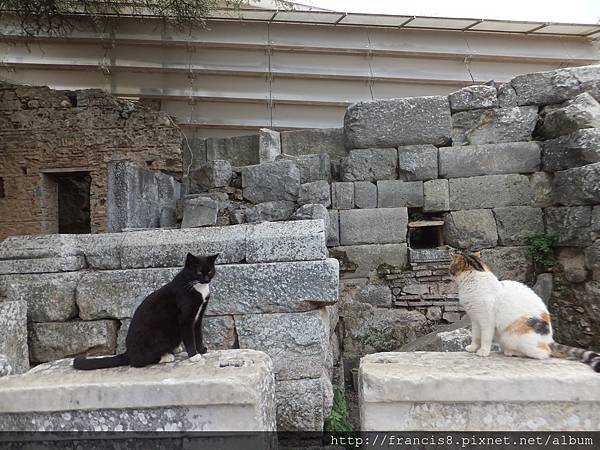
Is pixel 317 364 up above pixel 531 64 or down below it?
below

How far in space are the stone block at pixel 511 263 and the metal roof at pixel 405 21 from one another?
404 centimetres

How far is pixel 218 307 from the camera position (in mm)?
3703

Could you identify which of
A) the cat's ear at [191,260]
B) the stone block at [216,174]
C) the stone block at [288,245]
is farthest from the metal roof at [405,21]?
the cat's ear at [191,260]

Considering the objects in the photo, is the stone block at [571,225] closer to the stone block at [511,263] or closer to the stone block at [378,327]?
the stone block at [511,263]

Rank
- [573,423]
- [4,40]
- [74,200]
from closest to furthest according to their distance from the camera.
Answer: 1. [573,423]
2. [4,40]
3. [74,200]

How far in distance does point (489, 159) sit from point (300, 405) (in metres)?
4.12

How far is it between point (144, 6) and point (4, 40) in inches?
105

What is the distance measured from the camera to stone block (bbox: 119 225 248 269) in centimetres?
381

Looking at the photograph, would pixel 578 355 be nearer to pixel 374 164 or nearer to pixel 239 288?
pixel 239 288

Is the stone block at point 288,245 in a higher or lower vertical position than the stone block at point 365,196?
lower

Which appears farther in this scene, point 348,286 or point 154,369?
point 348,286

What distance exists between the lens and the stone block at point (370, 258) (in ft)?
20.0

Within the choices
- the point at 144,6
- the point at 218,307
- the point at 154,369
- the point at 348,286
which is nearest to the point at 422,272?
the point at 348,286

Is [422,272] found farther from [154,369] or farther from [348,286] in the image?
[154,369]
